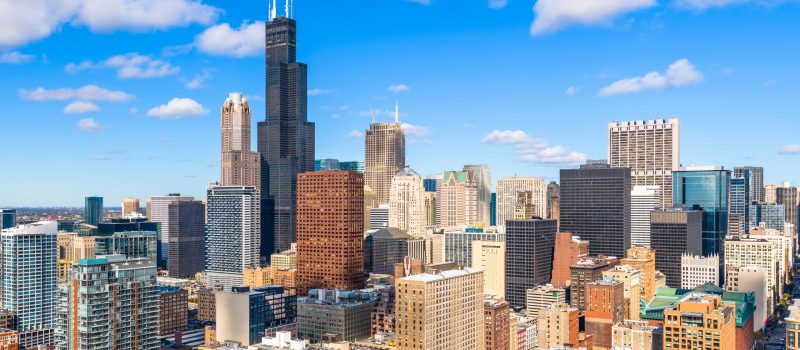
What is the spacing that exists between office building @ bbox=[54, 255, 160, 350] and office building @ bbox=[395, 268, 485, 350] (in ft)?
157

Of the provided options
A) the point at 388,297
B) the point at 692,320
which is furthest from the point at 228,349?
the point at 692,320

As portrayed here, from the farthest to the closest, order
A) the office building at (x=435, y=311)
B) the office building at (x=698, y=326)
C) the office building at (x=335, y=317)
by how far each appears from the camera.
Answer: the office building at (x=335, y=317) < the office building at (x=435, y=311) < the office building at (x=698, y=326)

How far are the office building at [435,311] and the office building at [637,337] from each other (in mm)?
44015

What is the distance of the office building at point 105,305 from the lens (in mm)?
132750

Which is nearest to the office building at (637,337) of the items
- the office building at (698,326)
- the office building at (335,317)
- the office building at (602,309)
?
the office building at (602,309)

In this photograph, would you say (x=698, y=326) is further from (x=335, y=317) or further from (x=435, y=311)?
(x=335, y=317)

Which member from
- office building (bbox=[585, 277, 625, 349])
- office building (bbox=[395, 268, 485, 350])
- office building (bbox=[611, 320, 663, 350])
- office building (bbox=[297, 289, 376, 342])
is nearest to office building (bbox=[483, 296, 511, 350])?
office building (bbox=[395, 268, 485, 350])

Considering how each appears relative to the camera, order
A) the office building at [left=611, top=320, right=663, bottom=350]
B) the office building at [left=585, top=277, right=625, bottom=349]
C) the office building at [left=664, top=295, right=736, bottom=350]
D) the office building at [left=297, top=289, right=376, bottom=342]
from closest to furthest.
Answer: the office building at [left=664, top=295, right=736, bottom=350]
the office building at [left=611, top=320, right=663, bottom=350]
the office building at [left=297, top=289, right=376, bottom=342]
the office building at [left=585, top=277, right=625, bottom=349]

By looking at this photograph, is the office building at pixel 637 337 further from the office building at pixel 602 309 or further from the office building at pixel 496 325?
the office building at pixel 496 325

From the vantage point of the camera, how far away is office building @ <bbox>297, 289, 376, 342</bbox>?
186750mm

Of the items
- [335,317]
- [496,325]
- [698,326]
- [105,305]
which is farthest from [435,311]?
[105,305]

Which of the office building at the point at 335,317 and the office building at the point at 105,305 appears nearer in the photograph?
the office building at the point at 105,305

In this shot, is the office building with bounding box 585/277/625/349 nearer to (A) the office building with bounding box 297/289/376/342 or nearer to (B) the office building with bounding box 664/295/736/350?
(B) the office building with bounding box 664/295/736/350

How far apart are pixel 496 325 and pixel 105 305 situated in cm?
8289
